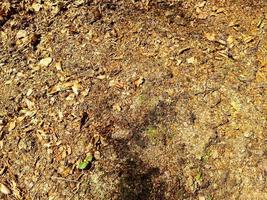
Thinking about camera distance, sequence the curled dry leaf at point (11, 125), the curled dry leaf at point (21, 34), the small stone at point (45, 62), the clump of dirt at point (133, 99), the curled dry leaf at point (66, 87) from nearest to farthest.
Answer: the clump of dirt at point (133, 99) → the curled dry leaf at point (11, 125) → the curled dry leaf at point (66, 87) → the small stone at point (45, 62) → the curled dry leaf at point (21, 34)

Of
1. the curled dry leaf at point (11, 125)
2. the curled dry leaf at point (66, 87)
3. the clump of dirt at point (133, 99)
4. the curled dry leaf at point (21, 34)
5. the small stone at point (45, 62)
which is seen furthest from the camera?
the curled dry leaf at point (21, 34)

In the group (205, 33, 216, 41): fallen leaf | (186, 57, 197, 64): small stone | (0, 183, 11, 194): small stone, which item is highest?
(205, 33, 216, 41): fallen leaf

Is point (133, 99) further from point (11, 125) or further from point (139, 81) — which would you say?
point (11, 125)

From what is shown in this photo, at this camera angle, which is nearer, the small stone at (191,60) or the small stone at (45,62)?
the small stone at (191,60)

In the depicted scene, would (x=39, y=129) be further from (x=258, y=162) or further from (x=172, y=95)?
(x=258, y=162)

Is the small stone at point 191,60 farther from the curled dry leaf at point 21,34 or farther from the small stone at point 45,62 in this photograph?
the curled dry leaf at point 21,34

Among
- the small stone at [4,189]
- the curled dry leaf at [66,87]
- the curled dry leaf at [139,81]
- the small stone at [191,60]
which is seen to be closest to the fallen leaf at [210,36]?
the small stone at [191,60]

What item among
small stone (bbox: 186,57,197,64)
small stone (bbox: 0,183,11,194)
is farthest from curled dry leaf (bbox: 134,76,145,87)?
small stone (bbox: 0,183,11,194)

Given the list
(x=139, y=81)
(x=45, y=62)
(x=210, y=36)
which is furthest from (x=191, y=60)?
(x=45, y=62)

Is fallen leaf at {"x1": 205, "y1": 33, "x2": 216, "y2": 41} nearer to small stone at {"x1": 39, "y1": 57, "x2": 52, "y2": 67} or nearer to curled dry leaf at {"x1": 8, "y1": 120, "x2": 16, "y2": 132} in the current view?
small stone at {"x1": 39, "y1": 57, "x2": 52, "y2": 67}
